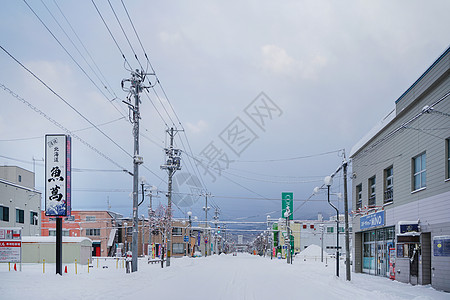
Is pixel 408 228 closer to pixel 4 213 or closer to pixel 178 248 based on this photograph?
pixel 4 213

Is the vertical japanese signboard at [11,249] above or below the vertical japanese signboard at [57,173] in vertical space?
below

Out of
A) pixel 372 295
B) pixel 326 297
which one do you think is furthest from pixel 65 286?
pixel 372 295

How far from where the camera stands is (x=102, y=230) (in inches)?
3118

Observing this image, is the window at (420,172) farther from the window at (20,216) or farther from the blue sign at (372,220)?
the window at (20,216)

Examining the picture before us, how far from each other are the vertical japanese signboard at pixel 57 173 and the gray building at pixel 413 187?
48.5ft

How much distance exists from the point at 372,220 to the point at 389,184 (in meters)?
3.20

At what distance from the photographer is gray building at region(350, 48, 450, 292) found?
19828 millimetres

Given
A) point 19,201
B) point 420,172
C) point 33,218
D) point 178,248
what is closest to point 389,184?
point 420,172

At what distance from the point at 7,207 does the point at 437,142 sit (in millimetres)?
Result: 41877

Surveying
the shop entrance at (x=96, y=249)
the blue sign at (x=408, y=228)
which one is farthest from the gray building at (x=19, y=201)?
the blue sign at (x=408, y=228)

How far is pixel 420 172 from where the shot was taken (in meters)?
23.0

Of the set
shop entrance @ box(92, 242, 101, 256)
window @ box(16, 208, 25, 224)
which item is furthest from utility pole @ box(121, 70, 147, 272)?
shop entrance @ box(92, 242, 101, 256)

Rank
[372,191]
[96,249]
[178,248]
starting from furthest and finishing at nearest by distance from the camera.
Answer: [178,248] → [96,249] → [372,191]

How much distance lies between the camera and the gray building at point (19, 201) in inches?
1840
